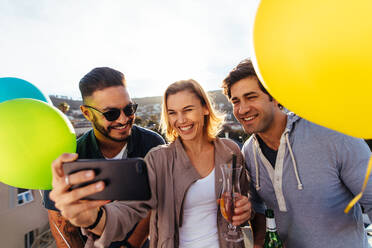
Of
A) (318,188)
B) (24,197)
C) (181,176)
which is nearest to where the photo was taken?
(318,188)

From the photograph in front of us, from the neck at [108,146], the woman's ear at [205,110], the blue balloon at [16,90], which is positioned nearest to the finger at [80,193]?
the neck at [108,146]

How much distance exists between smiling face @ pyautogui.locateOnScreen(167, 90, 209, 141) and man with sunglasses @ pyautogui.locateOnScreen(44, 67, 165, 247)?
0.43 metres

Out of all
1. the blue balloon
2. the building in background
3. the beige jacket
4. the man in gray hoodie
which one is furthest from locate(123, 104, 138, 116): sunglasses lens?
the building in background

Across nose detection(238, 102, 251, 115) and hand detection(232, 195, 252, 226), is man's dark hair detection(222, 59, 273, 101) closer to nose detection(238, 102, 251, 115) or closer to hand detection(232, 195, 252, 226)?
nose detection(238, 102, 251, 115)

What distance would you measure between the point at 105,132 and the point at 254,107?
56.4 inches

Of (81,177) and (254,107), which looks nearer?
(81,177)

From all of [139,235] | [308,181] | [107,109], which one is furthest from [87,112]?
[308,181]

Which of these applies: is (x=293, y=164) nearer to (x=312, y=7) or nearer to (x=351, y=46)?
(x=351, y=46)

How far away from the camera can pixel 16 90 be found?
185 cm

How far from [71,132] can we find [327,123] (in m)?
1.51

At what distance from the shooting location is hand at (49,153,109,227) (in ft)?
2.99

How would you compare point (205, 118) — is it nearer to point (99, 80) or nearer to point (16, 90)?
point (99, 80)

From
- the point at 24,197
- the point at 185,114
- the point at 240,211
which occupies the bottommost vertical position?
the point at 24,197

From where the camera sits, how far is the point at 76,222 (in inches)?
39.4
